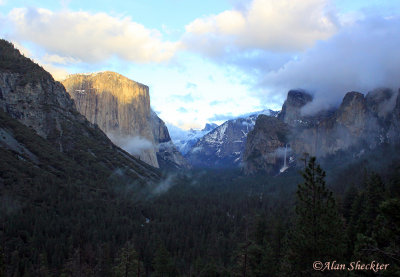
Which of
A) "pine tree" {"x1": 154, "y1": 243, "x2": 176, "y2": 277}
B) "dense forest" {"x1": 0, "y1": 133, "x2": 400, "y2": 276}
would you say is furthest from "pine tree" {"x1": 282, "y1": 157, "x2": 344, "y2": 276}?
"pine tree" {"x1": 154, "y1": 243, "x2": 176, "y2": 277}

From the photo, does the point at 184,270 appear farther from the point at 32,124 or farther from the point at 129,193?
the point at 32,124

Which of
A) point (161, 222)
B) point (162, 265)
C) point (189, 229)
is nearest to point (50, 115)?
point (161, 222)

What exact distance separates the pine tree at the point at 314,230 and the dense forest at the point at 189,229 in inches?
2.7

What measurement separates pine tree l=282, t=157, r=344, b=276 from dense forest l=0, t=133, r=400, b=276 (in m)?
0.07

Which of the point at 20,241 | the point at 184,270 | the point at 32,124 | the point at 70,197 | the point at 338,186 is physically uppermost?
the point at 32,124

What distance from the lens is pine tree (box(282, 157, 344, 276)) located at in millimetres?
21781

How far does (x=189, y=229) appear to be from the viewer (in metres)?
101

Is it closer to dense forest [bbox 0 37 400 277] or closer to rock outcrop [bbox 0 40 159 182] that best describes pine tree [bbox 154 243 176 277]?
dense forest [bbox 0 37 400 277]

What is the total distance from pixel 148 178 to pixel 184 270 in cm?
10207

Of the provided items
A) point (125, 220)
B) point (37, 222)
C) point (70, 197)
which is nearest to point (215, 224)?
point (125, 220)

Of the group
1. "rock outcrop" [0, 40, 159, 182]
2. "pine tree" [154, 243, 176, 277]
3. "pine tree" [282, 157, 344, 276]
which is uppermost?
"rock outcrop" [0, 40, 159, 182]

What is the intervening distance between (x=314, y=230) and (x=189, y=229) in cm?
8212

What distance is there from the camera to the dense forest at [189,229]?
2214 cm

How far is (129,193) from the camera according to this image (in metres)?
130
